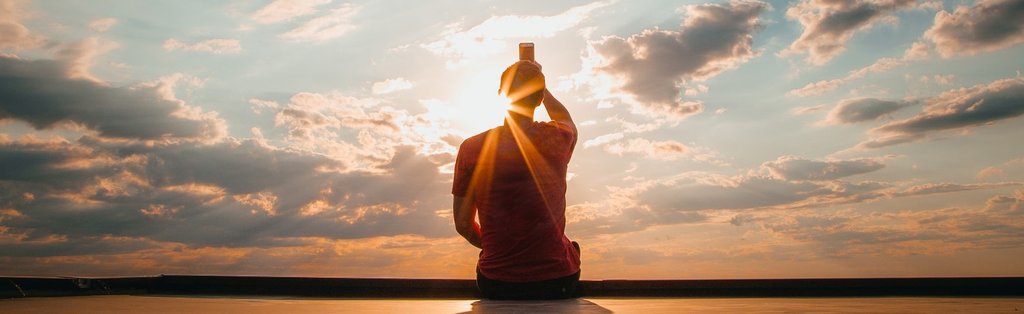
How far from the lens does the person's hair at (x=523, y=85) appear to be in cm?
382

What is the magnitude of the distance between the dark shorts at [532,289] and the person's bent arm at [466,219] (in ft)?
0.80

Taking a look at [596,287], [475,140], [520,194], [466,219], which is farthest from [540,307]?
[596,287]

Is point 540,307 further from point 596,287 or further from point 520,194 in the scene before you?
point 596,287

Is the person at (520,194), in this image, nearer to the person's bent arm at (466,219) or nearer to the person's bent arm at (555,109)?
the person's bent arm at (466,219)

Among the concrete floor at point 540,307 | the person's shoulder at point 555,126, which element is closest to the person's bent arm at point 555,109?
the person's shoulder at point 555,126

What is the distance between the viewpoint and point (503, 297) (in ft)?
12.5

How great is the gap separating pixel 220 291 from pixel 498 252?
3669mm

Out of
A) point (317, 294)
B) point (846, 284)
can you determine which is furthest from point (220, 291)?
→ point (846, 284)

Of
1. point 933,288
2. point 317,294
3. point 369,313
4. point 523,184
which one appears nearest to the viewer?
point 369,313

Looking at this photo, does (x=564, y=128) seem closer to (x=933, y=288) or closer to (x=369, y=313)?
(x=369, y=313)

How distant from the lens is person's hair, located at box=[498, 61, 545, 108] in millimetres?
3818

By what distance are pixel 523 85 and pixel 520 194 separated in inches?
23.5

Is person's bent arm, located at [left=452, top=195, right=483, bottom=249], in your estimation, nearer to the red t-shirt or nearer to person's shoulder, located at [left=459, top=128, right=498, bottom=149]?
the red t-shirt

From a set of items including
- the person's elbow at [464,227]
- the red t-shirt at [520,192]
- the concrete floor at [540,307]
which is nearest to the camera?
the concrete floor at [540,307]
